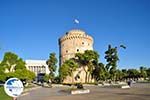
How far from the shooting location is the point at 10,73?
63.6m

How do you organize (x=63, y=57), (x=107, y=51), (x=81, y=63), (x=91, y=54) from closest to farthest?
1. (x=107, y=51)
2. (x=91, y=54)
3. (x=81, y=63)
4. (x=63, y=57)

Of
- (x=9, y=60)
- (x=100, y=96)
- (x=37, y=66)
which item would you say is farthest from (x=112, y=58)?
(x=37, y=66)

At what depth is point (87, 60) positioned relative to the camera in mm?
90438

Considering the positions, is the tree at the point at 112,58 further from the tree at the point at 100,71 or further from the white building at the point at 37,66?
the white building at the point at 37,66

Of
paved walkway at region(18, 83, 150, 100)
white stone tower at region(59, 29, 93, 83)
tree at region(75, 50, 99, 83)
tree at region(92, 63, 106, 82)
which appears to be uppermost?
white stone tower at region(59, 29, 93, 83)

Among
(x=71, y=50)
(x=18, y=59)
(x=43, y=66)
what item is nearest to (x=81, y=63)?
(x=71, y=50)

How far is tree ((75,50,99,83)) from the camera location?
8806cm

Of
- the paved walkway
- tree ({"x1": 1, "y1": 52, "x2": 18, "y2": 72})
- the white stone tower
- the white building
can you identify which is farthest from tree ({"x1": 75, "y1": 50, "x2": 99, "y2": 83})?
the white building

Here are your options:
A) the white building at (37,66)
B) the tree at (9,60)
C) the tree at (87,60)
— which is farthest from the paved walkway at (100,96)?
the white building at (37,66)

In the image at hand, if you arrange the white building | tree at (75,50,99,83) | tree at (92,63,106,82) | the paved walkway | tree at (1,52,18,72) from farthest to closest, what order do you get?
the white building < tree at (75,50,99,83) < tree at (92,63,106,82) < tree at (1,52,18,72) < the paved walkway

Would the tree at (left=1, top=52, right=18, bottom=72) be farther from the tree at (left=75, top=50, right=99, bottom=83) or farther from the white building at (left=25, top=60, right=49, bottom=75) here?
the white building at (left=25, top=60, right=49, bottom=75)

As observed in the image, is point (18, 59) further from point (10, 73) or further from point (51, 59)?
point (51, 59)

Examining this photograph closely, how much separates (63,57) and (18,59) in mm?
35029

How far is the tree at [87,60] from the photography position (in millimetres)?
88062
